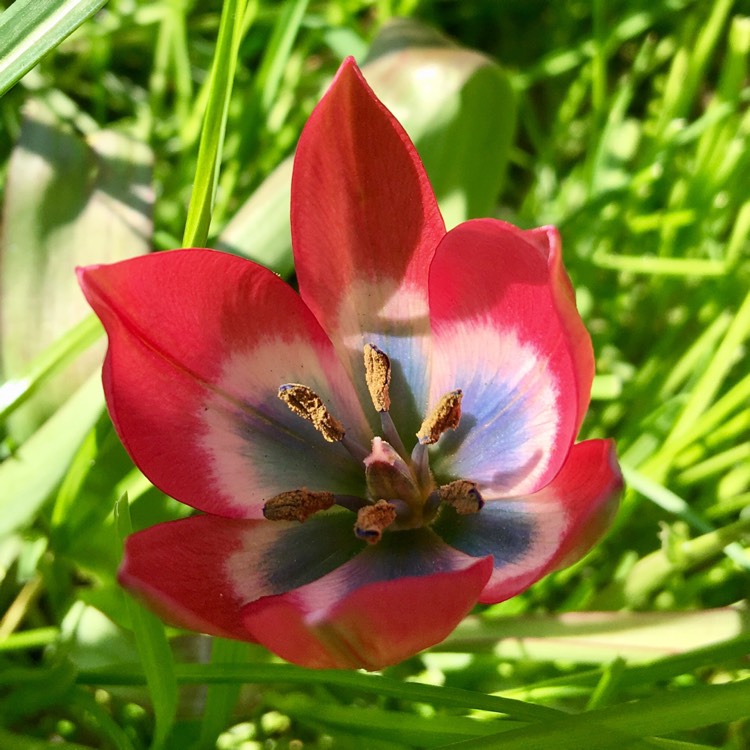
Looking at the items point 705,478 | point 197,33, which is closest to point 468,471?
point 705,478

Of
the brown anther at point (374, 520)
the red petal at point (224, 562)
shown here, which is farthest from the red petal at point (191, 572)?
the brown anther at point (374, 520)

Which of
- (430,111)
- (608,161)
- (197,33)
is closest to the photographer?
(430,111)

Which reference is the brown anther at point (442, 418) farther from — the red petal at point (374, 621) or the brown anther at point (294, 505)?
the red petal at point (374, 621)

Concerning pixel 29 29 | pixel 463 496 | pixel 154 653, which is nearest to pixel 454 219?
pixel 463 496

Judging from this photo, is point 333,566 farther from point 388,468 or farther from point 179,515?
point 179,515

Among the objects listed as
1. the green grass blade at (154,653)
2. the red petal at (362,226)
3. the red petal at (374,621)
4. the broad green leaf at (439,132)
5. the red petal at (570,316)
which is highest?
the broad green leaf at (439,132)
